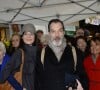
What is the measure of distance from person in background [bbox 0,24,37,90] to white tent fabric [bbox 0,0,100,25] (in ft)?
21.7

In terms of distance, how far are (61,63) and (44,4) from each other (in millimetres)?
7382

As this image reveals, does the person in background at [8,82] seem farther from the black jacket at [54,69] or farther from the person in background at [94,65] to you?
the person in background at [94,65]

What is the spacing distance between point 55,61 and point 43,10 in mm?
7743

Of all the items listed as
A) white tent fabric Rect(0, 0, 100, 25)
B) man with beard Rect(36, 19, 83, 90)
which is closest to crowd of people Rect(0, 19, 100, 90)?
man with beard Rect(36, 19, 83, 90)

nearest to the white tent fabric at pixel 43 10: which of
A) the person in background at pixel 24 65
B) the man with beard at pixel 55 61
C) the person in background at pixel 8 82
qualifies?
the person in background at pixel 8 82

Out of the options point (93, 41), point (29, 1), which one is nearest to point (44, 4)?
point (29, 1)

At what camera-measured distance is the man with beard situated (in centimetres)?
398

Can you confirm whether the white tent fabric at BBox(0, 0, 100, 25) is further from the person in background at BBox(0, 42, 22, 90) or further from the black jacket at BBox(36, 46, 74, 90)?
the black jacket at BBox(36, 46, 74, 90)

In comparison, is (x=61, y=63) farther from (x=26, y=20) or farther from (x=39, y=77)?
(x=26, y=20)

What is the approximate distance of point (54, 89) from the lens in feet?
13.2

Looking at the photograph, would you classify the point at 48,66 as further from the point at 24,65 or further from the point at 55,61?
the point at 24,65

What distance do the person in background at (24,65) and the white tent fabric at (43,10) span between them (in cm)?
660

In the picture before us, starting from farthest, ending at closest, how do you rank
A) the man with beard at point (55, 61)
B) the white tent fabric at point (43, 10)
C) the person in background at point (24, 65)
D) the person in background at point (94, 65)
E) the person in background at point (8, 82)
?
the white tent fabric at point (43, 10)
the person in background at point (94, 65)
the person in background at point (8, 82)
the person in background at point (24, 65)
the man with beard at point (55, 61)

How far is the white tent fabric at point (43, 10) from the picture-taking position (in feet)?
36.2
